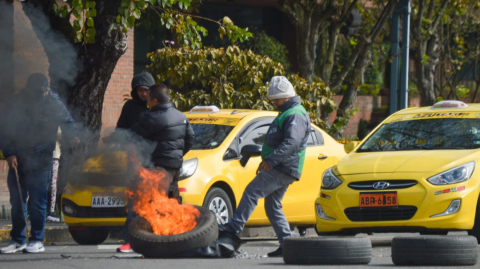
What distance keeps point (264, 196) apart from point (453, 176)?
6.31ft

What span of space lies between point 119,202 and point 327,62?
910 centimetres

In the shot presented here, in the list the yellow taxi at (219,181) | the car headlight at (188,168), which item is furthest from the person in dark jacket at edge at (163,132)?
the car headlight at (188,168)

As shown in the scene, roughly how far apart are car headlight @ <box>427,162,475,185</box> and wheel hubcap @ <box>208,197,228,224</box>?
7.87 ft

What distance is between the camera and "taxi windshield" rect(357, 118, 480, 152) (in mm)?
9227

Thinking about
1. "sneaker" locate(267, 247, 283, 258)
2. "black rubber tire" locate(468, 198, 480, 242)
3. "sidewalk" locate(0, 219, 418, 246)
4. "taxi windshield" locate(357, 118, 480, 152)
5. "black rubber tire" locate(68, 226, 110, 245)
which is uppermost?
"taxi windshield" locate(357, 118, 480, 152)

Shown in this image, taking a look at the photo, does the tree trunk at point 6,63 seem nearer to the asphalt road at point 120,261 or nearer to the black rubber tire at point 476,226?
the asphalt road at point 120,261

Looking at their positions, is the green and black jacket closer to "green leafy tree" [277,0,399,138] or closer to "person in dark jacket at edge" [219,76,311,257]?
"person in dark jacket at edge" [219,76,311,257]

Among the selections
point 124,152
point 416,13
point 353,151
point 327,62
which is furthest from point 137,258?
point 416,13

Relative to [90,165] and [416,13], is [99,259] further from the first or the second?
[416,13]

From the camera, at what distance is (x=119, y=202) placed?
919 cm

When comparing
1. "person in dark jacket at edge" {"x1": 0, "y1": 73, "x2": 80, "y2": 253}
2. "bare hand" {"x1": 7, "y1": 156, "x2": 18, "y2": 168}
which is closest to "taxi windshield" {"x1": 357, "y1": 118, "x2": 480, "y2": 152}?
"person in dark jacket at edge" {"x1": 0, "y1": 73, "x2": 80, "y2": 253}

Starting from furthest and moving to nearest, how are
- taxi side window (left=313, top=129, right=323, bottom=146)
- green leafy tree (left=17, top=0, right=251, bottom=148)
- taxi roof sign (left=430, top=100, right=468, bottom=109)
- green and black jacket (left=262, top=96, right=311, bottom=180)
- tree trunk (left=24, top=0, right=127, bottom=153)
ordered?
Answer: taxi side window (left=313, top=129, right=323, bottom=146)
tree trunk (left=24, top=0, right=127, bottom=153)
green leafy tree (left=17, top=0, right=251, bottom=148)
taxi roof sign (left=430, top=100, right=468, bottom=109)
green and black jacket (left=262, top=96, right=311, bottom=180)

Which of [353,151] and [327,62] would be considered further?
[327,62]

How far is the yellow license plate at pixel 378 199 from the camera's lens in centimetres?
846
